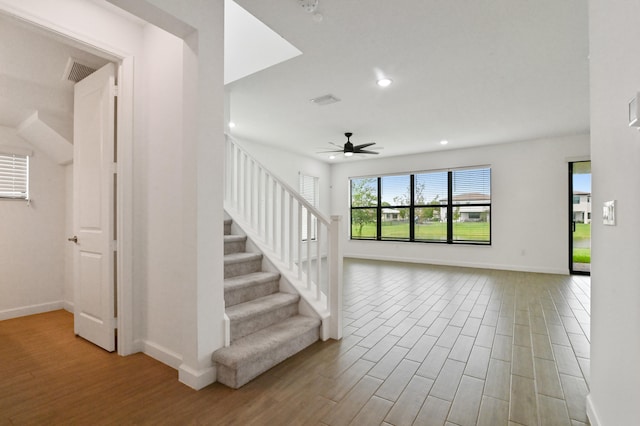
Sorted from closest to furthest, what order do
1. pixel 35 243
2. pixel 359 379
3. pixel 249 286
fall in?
pixel 359 379
pixel 249 286
pixel 35 243

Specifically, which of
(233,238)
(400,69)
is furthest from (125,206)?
(400,69)

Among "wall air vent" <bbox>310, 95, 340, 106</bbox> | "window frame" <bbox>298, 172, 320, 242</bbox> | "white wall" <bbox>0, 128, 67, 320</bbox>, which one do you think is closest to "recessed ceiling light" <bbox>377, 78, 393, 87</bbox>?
"wall air vent" <bbox>310, 95, 340, 106</bbox>

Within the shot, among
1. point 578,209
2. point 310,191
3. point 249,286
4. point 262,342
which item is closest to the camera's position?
point 262,342

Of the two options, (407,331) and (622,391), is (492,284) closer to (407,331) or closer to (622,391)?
(407,331)

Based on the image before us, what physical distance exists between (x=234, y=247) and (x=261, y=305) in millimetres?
919

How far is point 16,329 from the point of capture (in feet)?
10.4

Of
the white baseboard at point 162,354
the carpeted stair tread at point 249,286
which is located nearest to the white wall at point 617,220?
the carpeted stair tread at point 249,286

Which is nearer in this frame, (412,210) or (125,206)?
(125,206)

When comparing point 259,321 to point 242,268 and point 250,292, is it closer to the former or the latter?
point 250,292

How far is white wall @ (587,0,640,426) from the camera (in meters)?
1.20

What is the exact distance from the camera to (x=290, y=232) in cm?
327

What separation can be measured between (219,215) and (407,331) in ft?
7.35

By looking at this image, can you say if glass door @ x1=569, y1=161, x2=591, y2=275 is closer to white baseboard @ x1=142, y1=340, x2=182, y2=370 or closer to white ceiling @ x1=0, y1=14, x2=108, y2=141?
white baseboard @ x1=142, y1=340, x2=182, y2=370

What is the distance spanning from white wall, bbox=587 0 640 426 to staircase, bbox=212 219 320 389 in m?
1.98
